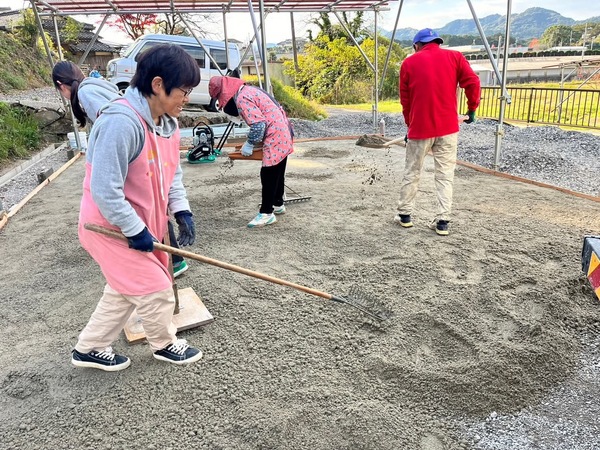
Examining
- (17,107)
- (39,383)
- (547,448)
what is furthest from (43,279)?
(17,107)

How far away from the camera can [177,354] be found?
2.17 meters

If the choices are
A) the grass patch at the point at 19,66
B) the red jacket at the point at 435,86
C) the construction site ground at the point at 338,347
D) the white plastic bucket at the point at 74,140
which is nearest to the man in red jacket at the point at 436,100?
the red jacket at the point at 435,86

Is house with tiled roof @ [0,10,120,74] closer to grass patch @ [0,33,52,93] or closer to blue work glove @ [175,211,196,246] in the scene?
grass patch @ [0,33,52,93]

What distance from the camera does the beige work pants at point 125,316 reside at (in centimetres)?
190

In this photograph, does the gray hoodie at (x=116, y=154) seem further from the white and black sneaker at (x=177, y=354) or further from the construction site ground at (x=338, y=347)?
the construction site ground at (x=338, y=347)

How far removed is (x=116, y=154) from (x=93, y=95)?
5.08ft

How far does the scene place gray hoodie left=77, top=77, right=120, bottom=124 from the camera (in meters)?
2.85

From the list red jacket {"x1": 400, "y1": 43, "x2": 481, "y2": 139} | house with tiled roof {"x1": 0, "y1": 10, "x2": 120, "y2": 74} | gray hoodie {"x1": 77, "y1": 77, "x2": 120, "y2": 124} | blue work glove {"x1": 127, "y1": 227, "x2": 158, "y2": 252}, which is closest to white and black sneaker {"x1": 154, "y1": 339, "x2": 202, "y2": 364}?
blue work glove {"x1": 127, "y1": 227, "x2": 158, "y2": 252}

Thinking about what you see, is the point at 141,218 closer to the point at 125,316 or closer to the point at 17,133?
the point at 125,316

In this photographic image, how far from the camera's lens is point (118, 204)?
164cm

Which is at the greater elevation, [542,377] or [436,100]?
[436,100]

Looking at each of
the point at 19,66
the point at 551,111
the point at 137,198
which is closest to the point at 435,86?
the point at 137,198

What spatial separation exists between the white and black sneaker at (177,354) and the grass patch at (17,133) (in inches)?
267

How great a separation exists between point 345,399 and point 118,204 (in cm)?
124
